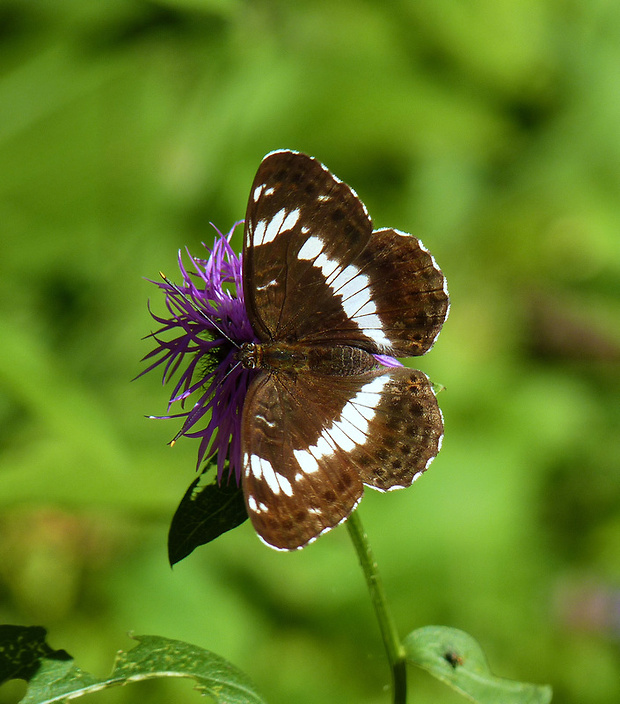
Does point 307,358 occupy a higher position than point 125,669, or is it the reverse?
point 307,358

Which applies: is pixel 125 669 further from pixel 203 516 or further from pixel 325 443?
pixel 325 443

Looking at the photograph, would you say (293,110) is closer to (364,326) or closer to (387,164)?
(387,164)

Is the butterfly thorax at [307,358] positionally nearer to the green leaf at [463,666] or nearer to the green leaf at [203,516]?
the green leaf at [203,516]

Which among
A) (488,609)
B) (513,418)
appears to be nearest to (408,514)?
(488,609)

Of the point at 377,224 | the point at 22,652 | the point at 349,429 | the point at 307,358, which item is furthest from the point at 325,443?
the point at 377,224

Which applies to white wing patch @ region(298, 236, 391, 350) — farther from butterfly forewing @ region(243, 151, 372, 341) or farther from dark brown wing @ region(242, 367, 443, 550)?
dark brown wing @ region(242, 367, 443, 550)

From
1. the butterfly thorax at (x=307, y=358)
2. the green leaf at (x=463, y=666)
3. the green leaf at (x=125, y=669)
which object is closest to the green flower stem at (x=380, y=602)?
the green leaf at (x=463, y=666)

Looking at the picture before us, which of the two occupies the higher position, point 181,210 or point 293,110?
point 293,110
